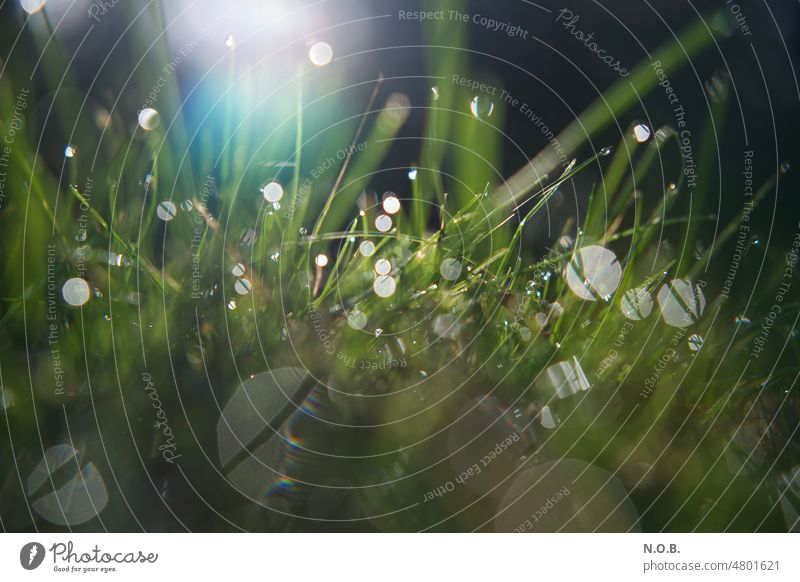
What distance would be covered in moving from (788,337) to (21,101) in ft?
2.32

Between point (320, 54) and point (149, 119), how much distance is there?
0.50 feet

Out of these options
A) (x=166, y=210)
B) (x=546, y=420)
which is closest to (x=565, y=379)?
(x=546, y=420)

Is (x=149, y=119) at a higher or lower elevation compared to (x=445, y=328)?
higher

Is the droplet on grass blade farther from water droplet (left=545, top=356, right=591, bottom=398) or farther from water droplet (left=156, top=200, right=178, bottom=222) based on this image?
water droplet (left=545, top=356, right=591, bottom=398)

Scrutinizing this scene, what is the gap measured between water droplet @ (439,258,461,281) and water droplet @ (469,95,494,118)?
5.2 inches

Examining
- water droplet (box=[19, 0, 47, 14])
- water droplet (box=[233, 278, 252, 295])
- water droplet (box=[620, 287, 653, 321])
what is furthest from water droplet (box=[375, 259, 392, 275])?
water droplet (box=[19, 0, 47, 14])

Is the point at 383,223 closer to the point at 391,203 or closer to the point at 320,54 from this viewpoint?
the point at 391,203

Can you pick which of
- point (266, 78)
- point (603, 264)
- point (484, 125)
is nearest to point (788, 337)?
point (603, 264)

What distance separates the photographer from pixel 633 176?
A: 0.58 meters

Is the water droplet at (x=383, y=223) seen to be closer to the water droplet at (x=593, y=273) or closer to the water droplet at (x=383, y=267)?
the water droplet at (x=383, y=267)

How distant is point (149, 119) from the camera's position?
0.52m
